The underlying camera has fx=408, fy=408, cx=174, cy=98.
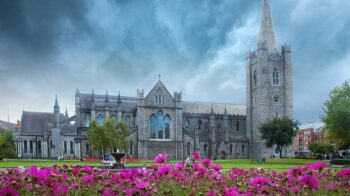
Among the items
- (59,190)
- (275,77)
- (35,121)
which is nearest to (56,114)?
(35,121)

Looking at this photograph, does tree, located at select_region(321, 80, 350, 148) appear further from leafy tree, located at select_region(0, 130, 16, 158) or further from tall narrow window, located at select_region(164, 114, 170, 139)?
leafy tree, located at select_region(0, 130, 16, 158)

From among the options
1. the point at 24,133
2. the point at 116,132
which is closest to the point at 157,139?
the point at 116,132

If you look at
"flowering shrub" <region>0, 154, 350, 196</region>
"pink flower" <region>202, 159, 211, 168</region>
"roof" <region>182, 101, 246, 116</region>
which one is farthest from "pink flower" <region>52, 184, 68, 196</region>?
"roof" <region>182, 101, 246, 116</region>

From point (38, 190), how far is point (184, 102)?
8776 centimetres

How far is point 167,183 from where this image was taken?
21.9 feet

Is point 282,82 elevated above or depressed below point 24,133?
above

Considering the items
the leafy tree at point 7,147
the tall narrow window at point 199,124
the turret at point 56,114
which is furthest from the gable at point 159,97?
the leafy tree at point 7,147

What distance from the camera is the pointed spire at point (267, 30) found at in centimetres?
8886

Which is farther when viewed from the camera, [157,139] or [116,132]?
[157,139]

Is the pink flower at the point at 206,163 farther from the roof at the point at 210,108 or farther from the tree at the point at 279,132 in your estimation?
the roof at the point at 210,108

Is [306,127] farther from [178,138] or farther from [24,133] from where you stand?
[24,133]

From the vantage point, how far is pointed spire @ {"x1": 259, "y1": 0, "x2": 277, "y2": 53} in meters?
88.9

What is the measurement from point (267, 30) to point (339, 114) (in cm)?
4164

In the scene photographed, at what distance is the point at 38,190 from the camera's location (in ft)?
17.3
